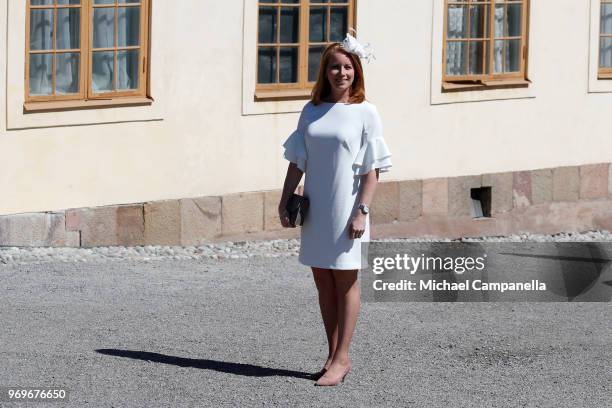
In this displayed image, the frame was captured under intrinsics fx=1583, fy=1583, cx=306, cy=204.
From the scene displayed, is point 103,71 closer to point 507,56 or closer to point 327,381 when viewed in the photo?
point 507,56

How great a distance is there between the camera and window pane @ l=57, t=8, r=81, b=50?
13.1m

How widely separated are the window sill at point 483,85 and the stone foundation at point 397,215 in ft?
2.88

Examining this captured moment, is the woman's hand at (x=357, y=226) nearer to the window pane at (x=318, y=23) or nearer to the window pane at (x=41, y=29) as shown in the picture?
the window pane at (x=41, y=29)

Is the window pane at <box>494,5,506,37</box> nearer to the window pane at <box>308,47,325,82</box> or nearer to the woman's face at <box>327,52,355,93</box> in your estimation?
the window pane at <box>308,47,325,82</box>

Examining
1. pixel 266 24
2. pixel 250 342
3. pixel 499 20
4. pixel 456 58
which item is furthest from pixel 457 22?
pixel 250 342

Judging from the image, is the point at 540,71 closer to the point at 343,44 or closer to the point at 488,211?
the point at 488,211

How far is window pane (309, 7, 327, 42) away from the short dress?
6252mm

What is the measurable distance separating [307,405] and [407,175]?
728 cm

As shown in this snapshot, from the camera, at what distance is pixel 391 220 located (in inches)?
596

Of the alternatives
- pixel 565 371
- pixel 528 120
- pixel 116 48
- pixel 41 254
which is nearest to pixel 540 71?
pixel 528 120

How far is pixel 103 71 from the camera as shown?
44.3 feet

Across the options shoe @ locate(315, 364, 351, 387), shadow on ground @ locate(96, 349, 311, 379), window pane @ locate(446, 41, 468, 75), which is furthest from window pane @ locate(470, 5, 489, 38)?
shoe @ locate(315, 364, 351, 387)

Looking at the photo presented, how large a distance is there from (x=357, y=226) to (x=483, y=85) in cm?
764

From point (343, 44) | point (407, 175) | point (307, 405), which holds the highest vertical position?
point (343, 44)
